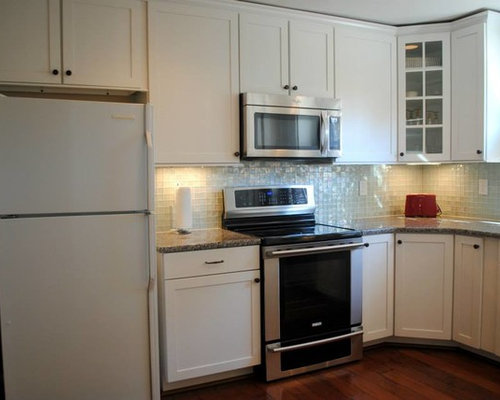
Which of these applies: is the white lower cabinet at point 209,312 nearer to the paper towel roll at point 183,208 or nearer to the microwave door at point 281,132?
the paper towel roll at point 183,208

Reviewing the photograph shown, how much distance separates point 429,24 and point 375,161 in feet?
3.66

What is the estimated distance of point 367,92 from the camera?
339 centimetres

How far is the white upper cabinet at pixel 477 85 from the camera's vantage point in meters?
3.21

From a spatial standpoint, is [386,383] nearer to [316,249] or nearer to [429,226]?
[316,249]

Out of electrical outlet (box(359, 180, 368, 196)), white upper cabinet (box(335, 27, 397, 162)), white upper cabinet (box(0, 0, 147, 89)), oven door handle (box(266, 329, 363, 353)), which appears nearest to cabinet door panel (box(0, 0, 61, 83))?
white upper cabinet (box(0, 0, 147, 89))

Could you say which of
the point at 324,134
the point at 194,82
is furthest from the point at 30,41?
the point at 324,134

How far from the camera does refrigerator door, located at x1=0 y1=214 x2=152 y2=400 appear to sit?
213cm

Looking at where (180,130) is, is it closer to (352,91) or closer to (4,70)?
(4,70)

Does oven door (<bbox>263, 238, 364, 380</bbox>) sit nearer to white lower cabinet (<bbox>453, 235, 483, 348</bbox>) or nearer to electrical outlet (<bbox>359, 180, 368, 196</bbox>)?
white lower cabinet (<bbox>453, 235, 483, 348</bbox>)

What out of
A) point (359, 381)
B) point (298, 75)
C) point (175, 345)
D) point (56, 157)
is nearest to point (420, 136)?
point (298, 75)

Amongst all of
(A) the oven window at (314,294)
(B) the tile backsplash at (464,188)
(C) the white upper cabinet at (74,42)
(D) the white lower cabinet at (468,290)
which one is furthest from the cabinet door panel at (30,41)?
(B) the tile backsplash at (464,188)

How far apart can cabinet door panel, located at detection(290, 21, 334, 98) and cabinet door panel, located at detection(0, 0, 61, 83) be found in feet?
4.91

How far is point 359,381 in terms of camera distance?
2.77 meters

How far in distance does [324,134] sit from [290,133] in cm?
26
